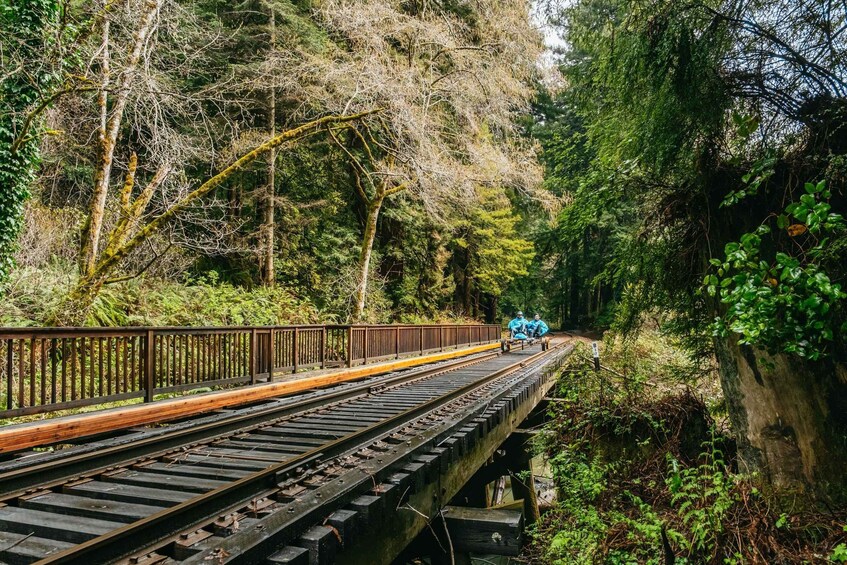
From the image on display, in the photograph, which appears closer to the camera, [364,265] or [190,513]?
[190,513]

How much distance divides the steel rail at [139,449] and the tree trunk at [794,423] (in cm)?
539

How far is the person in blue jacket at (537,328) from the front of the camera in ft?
66.9

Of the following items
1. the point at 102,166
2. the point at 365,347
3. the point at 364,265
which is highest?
the point at 102,166

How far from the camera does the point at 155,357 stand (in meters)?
8.12

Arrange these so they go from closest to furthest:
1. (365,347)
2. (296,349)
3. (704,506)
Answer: (704,506) → (296,349) → (365,347)

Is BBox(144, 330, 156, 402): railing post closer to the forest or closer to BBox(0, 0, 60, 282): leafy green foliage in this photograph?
the forest

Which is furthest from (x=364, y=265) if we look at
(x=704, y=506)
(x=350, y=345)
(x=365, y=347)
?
(x=704, y=506)

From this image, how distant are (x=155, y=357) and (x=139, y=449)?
3369mm

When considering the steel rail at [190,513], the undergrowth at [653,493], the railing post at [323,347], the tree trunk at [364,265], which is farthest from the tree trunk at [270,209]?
the steel rail at [190,513]

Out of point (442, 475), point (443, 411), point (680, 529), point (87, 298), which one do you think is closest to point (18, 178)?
point (87, 298)

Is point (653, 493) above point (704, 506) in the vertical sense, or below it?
below

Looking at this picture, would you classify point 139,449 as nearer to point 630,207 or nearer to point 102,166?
point 630,207

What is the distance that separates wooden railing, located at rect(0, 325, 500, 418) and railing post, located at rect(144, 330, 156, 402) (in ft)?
0.04

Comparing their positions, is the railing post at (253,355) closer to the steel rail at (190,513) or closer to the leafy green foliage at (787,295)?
the steel rail at (190,513)
